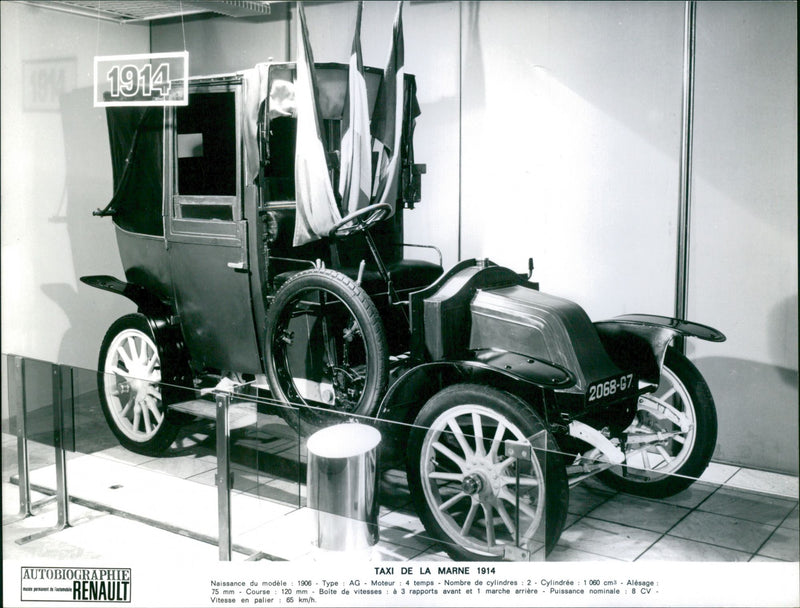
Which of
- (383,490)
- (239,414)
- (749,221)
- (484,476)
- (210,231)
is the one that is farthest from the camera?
(210,231)

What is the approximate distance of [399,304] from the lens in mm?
3854

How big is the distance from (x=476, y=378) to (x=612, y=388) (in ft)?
1.97

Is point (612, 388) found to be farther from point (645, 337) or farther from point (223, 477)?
point (223, 477)

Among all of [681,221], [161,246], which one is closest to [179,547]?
[161,246]

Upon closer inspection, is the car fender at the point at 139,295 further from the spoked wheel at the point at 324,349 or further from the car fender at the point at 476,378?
the car fender at the point at 476,378

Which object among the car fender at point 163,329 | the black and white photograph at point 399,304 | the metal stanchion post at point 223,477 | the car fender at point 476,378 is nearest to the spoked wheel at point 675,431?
the black and white photograph at point 399,304

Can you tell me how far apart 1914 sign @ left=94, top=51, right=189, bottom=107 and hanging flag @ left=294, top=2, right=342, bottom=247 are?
20.6 inches

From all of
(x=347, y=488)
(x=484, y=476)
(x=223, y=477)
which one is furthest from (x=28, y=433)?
(x=484, y=476)

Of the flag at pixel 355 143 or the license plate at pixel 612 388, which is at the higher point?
the flag at pixel 355 143

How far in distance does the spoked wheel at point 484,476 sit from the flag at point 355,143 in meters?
1.13

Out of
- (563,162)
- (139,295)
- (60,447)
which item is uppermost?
(563,162)

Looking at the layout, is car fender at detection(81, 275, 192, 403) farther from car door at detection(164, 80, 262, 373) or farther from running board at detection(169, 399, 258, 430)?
running board at detection(169, 399, 258, 430)

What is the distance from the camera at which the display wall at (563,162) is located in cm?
410

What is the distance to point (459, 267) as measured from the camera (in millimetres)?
3797
